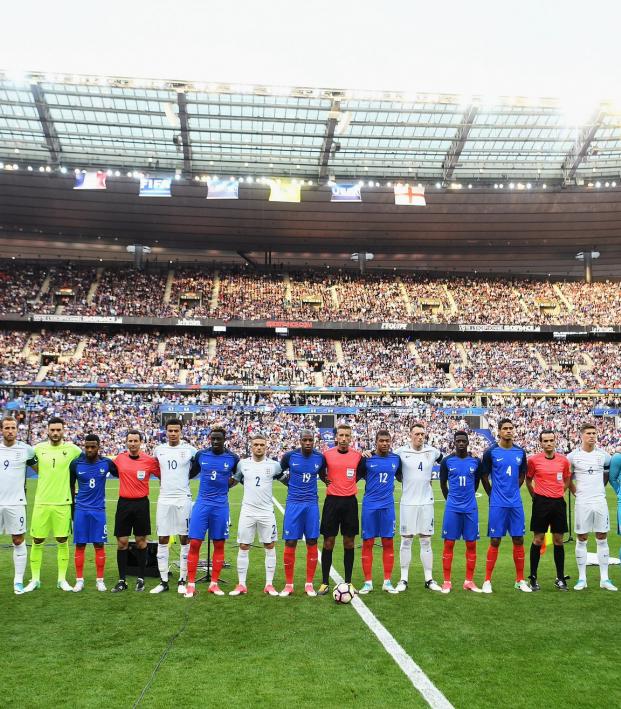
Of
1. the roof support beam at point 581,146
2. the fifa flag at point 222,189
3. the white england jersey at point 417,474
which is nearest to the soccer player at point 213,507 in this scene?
the white england jersey at point 417,474

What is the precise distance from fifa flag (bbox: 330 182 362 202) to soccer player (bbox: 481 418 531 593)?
100ft

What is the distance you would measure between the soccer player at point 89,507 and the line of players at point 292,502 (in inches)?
0.6

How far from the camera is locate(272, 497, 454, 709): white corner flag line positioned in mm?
5328

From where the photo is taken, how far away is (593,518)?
30.2ft

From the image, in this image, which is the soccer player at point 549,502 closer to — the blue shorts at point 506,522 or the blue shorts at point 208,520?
the blue shorts at point 506,522

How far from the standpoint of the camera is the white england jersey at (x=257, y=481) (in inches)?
349

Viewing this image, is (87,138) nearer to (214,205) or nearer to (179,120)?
(179,120)

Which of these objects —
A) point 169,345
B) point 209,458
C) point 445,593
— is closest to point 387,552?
point 445,593

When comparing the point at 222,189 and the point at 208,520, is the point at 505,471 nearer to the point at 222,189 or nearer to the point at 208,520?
the point at 208,520

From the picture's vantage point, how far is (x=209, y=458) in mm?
8992

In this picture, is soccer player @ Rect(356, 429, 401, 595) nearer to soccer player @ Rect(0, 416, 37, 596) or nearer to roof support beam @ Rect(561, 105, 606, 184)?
soccer player @ Rect(0, 416, 37, 596)

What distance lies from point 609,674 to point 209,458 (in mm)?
5427

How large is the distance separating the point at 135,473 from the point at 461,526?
15.4 feet

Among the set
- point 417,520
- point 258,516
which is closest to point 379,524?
point 417,520
